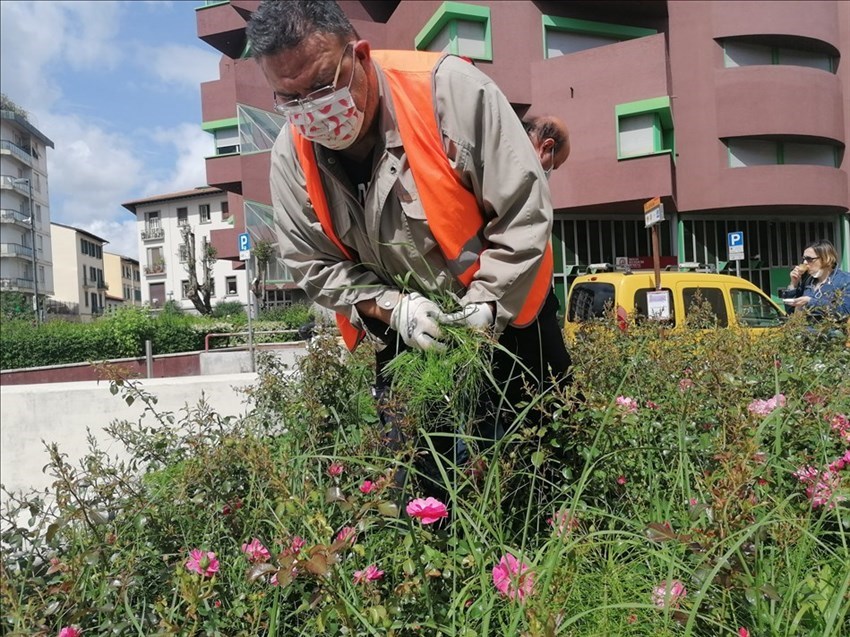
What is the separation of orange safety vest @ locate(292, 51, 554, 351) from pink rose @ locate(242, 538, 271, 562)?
92 cm

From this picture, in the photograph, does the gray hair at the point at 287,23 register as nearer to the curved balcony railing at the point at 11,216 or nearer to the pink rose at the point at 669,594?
the pink rose at the point at 669,594

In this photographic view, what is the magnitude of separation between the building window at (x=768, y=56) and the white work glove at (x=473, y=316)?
24115mm

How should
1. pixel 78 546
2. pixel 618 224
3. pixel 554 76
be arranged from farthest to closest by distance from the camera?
pixel 618 224
pixel 554 76
pixel 78 546

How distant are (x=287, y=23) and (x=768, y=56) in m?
Answer: 25.6

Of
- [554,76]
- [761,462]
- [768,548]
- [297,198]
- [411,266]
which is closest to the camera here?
[768,548]

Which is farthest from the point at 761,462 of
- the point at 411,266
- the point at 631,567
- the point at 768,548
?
the point at 411,266

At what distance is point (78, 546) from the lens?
1.66 meters

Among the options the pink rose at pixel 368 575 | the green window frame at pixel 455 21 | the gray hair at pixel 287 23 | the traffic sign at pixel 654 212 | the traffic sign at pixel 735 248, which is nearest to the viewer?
the pink rose at pixel 368 575

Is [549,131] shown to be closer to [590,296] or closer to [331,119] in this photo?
[331,119]

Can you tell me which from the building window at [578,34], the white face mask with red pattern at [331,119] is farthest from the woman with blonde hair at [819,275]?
the building window at [578,34]

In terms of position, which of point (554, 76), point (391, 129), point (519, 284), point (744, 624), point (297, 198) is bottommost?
point (744, 624)

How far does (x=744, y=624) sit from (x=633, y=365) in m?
1.12

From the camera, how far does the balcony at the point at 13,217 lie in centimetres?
6384

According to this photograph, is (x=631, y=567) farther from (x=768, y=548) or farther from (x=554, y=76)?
(x=554, y=76)
